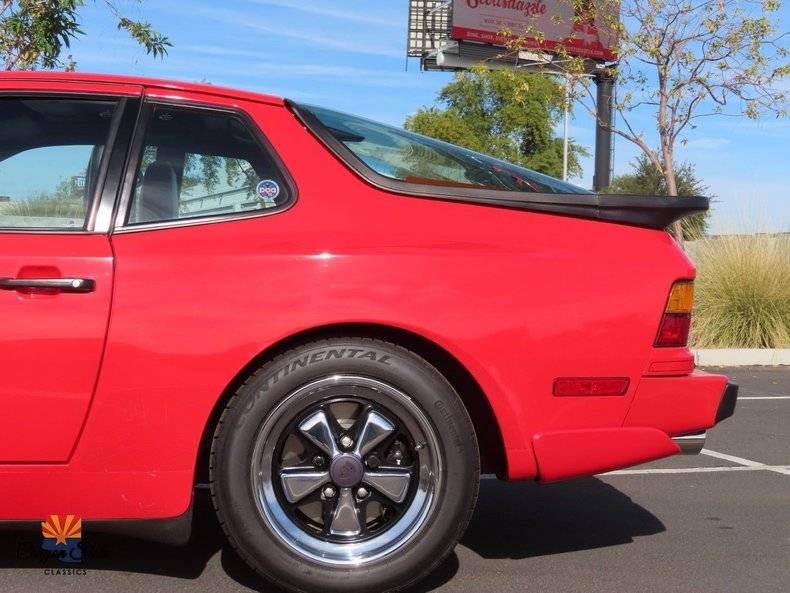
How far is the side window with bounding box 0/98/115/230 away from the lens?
3.16m

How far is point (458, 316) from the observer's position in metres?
3.13

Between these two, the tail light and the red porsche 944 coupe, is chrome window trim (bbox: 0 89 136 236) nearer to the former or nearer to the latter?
the red porsche 944 coupe

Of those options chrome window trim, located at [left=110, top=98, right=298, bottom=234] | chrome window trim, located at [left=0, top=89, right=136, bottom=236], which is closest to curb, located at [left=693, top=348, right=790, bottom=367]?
chrome window trim, located at [left=110, top=98, right=298, bottom=234]

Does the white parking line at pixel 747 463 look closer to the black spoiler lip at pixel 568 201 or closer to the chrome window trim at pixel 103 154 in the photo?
the black spoiler lip at pixel 568 201

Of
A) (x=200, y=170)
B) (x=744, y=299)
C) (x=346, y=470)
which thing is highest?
(x=200, y=170)

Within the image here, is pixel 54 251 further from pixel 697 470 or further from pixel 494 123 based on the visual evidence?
pixel 494 123

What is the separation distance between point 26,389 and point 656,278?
1973mm

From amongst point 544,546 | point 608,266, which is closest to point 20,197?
point 608,266

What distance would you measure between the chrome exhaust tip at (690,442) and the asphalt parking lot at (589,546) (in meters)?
0.48

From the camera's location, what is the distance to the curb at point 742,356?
11117 mm

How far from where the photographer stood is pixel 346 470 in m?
3.19

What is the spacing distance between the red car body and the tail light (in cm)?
3

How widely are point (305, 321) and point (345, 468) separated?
494 mm

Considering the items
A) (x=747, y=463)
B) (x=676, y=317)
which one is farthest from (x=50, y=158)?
(x=747, y=463)
